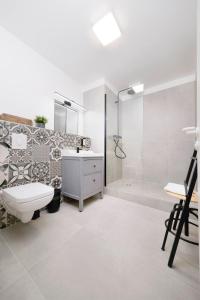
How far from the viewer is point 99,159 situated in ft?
6.75

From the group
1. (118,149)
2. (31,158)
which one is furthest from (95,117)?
(31,158)

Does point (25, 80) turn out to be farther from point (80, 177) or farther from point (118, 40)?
point (80, 177)

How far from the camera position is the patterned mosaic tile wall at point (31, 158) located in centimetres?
132

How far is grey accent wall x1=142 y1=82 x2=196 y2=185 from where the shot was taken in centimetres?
236

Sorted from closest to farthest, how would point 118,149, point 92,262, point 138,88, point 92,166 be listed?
point 92,262, point 92,166, point 138,88, point 118,149

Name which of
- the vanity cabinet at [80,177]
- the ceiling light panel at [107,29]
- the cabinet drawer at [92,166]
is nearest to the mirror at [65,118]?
the vanity cabinet at [80,177]

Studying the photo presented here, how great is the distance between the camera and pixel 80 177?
5.54 ft

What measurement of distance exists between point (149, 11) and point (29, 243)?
261 centimetres

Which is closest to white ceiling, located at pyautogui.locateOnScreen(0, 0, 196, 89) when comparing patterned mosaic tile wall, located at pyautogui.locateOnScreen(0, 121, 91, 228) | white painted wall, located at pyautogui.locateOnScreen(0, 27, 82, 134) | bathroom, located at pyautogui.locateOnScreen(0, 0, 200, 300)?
bathroom, located at pyautogui.locateOnScreen(0, 0, 200, 300)

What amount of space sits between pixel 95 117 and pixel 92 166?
113cm

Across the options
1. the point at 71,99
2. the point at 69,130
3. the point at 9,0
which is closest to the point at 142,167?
the point at 69,130

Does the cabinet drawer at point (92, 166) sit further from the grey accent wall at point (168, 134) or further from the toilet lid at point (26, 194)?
the grey accent wall at point (168, 134)

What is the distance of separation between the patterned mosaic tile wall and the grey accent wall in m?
1.84

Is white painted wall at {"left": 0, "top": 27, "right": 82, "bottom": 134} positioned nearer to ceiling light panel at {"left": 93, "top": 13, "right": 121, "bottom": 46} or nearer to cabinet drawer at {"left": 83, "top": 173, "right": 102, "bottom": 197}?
ceiling light panel at {"left": 93, "top": 13, "right": 121, "bottom": 46}
